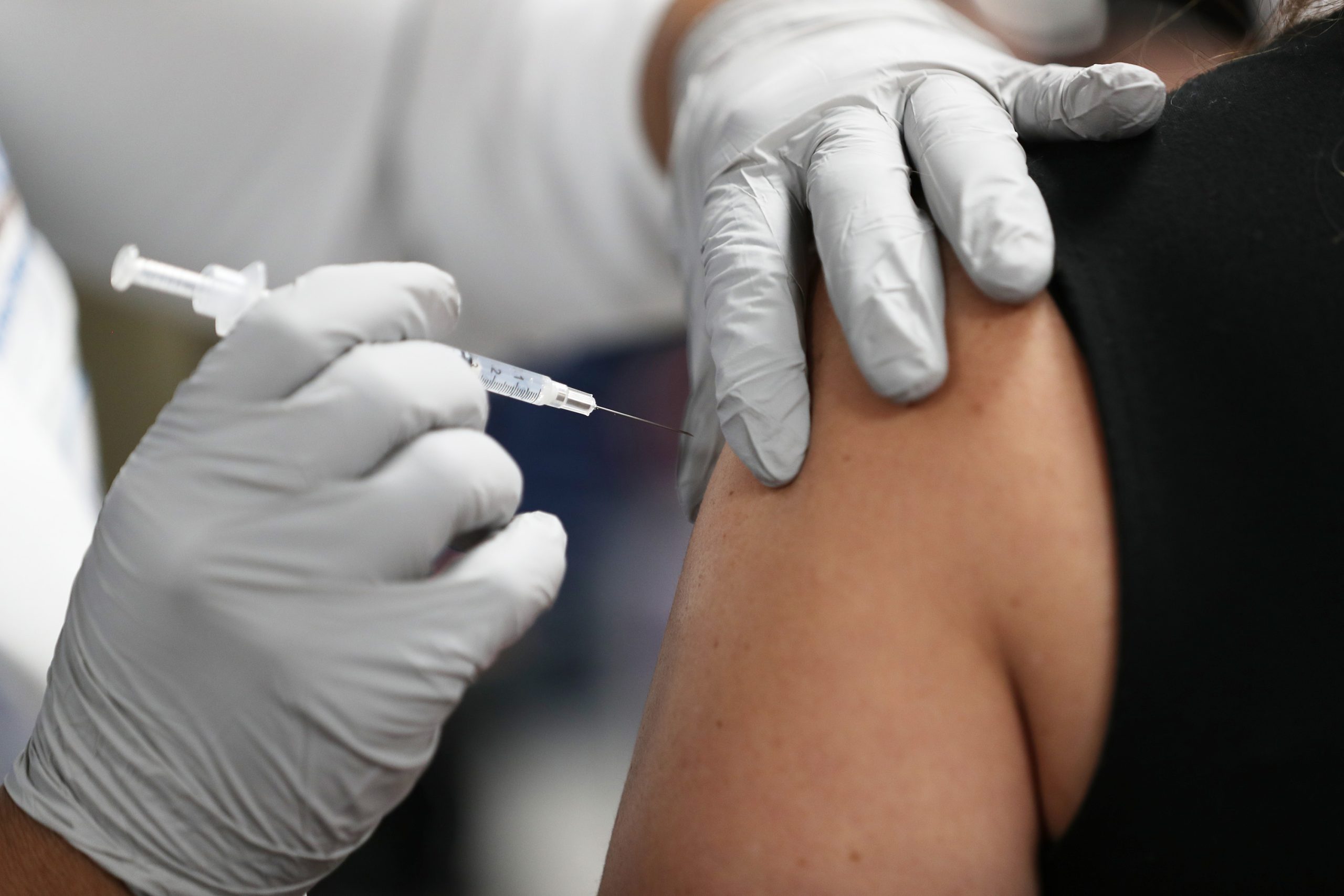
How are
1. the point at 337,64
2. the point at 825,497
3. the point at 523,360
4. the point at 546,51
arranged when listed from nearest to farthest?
the point at 825,497
the point at 337,64
the point at 546,51
the point at 523,360

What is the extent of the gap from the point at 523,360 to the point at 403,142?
601mm

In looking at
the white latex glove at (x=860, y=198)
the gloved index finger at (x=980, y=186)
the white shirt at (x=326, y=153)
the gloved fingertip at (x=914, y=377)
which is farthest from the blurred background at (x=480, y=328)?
the gloved fingertip at (x=914, y=377)

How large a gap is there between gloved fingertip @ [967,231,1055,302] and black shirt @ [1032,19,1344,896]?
0.18 feet

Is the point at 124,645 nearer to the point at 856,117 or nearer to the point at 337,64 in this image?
the point at 856,117

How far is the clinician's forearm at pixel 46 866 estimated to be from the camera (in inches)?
29.0

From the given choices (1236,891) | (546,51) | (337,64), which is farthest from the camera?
(546,51)

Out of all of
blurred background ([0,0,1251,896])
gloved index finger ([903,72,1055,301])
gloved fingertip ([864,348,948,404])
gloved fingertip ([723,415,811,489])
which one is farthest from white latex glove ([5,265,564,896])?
blurred background ([0,0,1251,896])

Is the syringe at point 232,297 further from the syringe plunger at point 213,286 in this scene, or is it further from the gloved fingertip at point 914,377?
the gloved fingertip at point 914,377

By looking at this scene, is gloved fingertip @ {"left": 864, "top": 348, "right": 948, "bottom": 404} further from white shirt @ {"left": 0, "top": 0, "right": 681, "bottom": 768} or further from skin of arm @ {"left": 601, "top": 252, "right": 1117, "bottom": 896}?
white shirt @ {"left": 0, "top": 0, "right": 681, "bottom": 768}

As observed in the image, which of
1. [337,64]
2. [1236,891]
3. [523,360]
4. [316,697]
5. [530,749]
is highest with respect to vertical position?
[337,64]

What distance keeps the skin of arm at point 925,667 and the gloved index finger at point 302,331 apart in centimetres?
44

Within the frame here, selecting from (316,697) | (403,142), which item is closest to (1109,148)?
(316,697)

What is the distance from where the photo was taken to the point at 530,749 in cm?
183

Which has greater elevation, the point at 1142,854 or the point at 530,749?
the point at 1142,854
